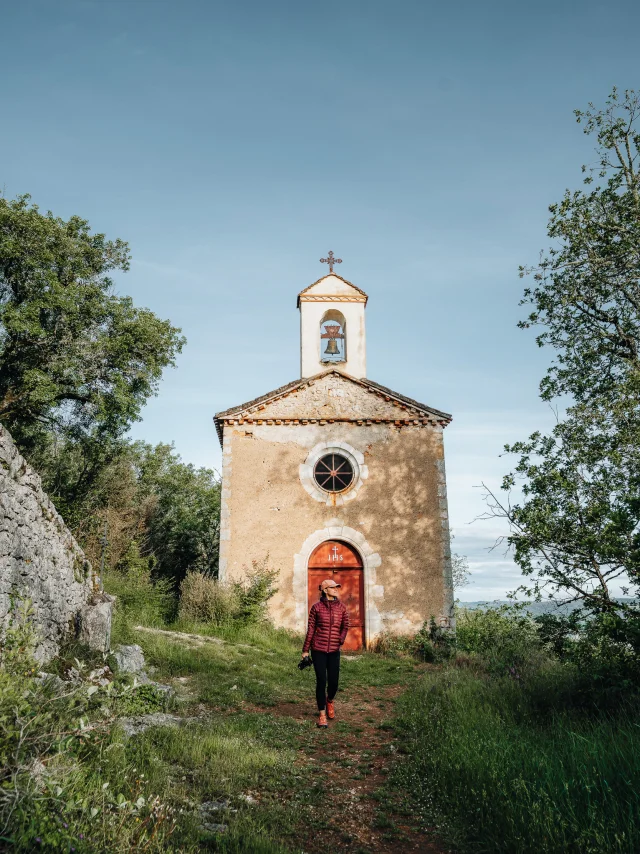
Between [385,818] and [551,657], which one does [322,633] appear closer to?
[385,818]

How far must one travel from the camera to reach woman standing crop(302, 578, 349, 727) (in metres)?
7.20

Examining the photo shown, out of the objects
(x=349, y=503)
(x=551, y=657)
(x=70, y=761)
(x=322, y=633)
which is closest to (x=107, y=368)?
(x=349, y=503)

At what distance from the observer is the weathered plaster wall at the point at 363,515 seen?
1445cm

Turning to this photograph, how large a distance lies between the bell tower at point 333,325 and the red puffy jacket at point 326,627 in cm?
1000

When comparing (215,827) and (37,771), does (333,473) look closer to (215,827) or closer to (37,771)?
(215,827)

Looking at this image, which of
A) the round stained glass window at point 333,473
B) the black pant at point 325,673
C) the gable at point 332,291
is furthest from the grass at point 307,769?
the gable at point 332,291

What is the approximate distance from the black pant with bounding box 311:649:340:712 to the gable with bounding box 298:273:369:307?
38.0 feet

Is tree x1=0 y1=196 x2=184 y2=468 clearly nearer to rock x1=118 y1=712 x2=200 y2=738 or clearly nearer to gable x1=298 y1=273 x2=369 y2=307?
gable x1=298 y1=273 x2=369 y2=307

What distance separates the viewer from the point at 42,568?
6414 millimetres

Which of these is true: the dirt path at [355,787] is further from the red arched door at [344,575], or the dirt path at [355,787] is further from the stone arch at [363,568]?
the red arched door at [344,575]

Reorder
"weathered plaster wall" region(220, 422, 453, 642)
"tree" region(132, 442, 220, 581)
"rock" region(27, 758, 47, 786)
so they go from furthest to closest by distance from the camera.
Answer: "tree" region(132, 442, 220, 581), "weathered plaster wall" region(220, 422, 453, 642), "rock" region(27, 758, 47, 786)

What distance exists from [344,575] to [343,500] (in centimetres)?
185

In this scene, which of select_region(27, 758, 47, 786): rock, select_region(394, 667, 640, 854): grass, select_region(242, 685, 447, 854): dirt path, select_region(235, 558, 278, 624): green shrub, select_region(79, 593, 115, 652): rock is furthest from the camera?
select_region(235, 558, 278, 624): green shrub

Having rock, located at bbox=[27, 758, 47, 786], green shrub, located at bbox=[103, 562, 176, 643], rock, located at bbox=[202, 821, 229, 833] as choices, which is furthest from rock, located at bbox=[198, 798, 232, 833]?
green shrub, located at bbox=[103, 562, 176, 643]
